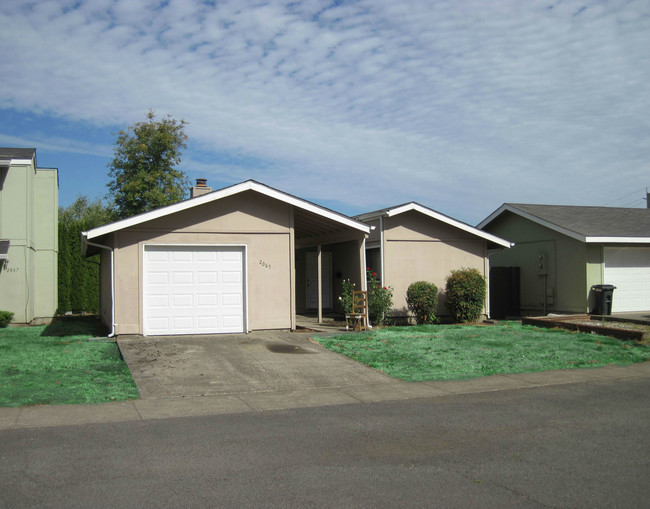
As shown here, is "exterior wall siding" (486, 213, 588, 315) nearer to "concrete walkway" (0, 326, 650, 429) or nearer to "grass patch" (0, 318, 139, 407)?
"concrete walkway" (0, 326, 650, 429)

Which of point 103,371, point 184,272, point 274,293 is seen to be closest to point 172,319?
point 184,272

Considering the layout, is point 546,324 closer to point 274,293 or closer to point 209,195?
point 274,293

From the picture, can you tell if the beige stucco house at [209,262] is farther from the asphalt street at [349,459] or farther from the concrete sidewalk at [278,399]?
the asphalt street at [349,459]

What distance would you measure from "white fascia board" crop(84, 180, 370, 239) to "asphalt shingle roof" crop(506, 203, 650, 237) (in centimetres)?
842

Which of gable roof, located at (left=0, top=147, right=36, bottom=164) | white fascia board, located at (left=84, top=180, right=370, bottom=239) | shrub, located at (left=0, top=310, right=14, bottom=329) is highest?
gable roof, located at (left=0, top=147, right=36, bottom=164)

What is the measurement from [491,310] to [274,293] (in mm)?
9275

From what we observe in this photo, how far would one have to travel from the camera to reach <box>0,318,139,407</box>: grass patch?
349 inches

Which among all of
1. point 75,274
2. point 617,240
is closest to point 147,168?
point 75,274

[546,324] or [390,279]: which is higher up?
[390,279]

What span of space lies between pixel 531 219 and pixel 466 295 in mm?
5452

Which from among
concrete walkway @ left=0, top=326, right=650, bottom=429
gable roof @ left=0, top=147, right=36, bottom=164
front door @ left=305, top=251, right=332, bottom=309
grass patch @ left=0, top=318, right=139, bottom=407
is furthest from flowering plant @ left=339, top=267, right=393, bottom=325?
gable roof @ left=0, top=147, right=36, bottom=164

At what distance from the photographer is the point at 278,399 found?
357 inches

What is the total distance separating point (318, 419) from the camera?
25.5 ft

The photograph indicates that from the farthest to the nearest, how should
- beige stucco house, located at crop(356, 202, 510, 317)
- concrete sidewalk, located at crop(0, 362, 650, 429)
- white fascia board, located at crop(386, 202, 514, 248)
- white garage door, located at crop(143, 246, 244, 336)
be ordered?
beige stucco house, located at crop(356, 202, 510, 317), white fascia board, located at crop(386, 202, 514, 248), white garage door, located at crop(143, 246, 244, 336), concrete sidewalk, located at crop(0, 362, 650, 429)
